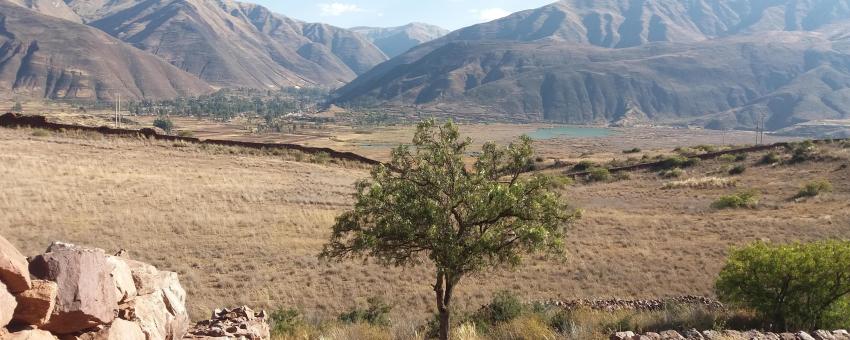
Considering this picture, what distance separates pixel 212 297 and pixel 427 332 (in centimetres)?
836

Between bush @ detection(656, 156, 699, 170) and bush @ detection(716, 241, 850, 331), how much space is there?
174 feet

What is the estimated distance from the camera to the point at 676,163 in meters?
64.1

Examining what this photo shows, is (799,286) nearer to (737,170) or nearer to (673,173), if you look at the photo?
(673,173)

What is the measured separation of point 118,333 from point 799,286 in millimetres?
14369

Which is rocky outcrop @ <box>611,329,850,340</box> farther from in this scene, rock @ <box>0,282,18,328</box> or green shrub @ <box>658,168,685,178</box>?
green shrub @ <box>658,168,685,178</box>

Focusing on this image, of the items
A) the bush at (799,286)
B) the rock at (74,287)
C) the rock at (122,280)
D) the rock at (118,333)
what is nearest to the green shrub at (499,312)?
the bush at (799,286)

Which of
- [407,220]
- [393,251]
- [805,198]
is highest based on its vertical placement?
[407,220]

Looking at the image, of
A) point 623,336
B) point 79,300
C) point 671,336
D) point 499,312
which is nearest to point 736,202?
point 499,312

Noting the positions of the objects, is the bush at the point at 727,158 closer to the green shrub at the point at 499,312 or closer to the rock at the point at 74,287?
the green shrub at the point at 499,312

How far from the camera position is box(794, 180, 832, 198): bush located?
42.9 metres

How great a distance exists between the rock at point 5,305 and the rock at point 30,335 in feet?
0.46

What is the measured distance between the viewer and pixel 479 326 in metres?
14.2

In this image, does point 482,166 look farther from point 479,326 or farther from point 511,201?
point 479,326

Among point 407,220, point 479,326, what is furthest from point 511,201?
point 479,326
